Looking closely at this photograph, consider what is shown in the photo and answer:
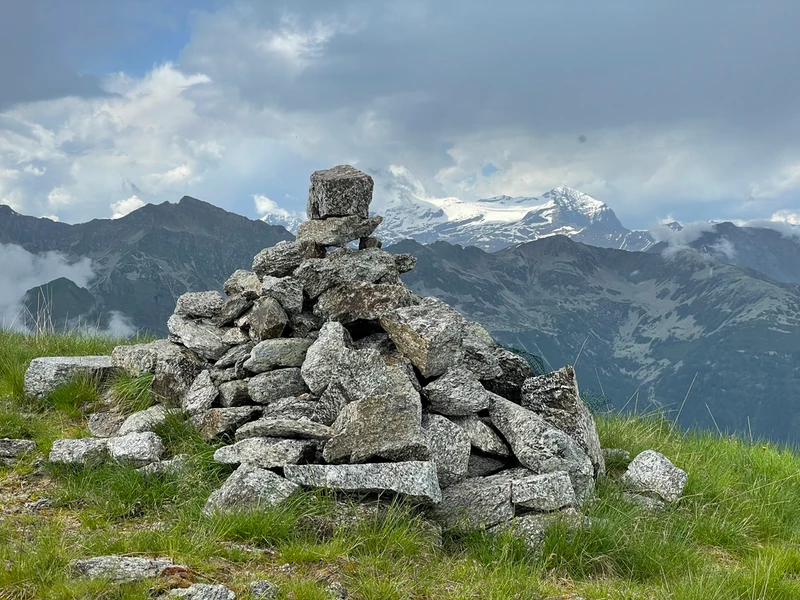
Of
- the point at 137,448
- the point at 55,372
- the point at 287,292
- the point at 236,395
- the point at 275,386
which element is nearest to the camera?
the point at 137,448

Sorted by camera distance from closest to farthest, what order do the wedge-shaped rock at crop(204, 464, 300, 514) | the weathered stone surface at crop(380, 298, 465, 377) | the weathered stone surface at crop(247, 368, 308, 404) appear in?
the wedge-shaped rock at crop(204, 464, 300, 514)
the weathered stone surface at crop(380, 298, 465, 377)
the weathered stone surface at crop(247, 368, 308, 404)

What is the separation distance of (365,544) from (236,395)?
3904 millimetres

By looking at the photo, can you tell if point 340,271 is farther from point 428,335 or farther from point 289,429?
point 289,429

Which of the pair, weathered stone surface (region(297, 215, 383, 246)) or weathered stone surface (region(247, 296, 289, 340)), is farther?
weathered stone surface (region(297, 215, 383, 246))

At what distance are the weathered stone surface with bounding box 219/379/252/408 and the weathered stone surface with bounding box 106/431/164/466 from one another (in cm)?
111

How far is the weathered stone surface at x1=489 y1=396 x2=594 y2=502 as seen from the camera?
334 inches

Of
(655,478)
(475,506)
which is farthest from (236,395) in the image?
(655,478)

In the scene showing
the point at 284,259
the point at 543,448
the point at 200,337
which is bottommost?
the point at 543,448

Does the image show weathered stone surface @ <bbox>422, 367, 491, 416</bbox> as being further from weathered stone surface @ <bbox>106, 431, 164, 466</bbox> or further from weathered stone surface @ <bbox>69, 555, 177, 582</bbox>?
weathered stone surface @ <bbox>69, 555, 177, 582</bbox>

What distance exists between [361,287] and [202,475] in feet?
12.6

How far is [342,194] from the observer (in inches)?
451

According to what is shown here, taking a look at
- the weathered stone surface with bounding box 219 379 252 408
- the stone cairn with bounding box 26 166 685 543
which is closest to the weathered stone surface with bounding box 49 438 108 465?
the stone cairn with bounding box 26 166 685 543

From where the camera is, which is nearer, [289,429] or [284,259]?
[289,429]

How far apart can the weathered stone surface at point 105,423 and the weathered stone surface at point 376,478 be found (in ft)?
14.8
